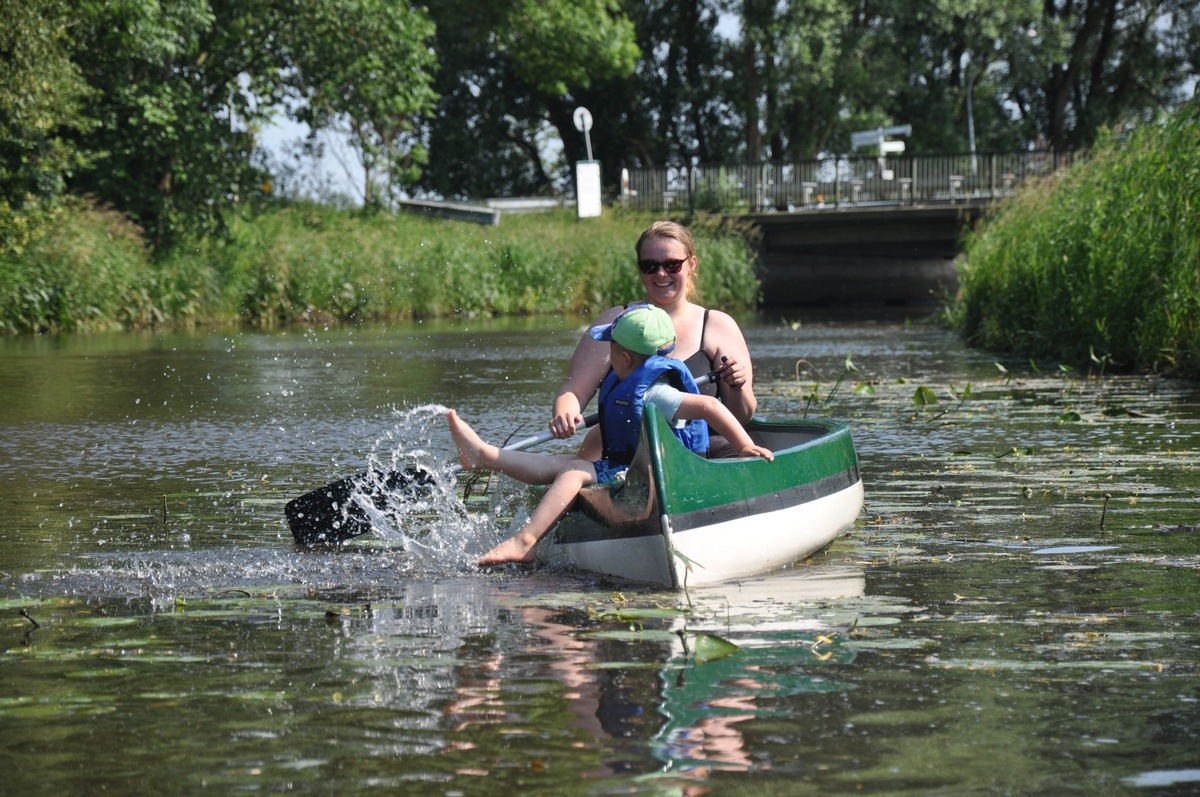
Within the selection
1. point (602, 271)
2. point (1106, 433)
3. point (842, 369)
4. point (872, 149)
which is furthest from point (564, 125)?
point (1106, 433)

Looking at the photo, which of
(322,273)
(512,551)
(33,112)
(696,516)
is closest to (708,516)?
(696,516)

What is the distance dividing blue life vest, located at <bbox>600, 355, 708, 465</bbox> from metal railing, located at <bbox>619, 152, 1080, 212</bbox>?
33280 millimetres

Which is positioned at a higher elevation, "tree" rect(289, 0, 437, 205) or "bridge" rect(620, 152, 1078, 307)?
"tree" rect(289, 0, 437, 205)

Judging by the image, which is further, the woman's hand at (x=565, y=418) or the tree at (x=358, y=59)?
the tree at (x=358, y=59)

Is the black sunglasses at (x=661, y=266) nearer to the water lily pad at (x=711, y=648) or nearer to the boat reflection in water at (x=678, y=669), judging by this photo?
the boat reflection in water at (x=678, y=669)

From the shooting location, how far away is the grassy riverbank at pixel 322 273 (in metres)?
25.8

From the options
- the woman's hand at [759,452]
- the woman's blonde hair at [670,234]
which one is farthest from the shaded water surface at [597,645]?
the woman's blonde hair at [670,234]

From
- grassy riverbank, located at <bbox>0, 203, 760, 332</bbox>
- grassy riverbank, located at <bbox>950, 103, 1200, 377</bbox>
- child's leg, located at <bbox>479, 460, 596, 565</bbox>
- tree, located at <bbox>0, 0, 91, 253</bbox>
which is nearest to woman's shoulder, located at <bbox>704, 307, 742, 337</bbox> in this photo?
child's leg, located at <bbox>479, 460, 596, 565</bbox>

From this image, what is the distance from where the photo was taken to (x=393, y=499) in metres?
7.41

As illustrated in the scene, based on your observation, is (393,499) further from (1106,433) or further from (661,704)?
(1106,433)

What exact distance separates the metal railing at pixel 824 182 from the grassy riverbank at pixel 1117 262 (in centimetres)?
2143

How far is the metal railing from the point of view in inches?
1556

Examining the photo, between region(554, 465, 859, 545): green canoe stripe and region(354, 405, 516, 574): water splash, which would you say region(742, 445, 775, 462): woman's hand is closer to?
region(554, 465, 859, 545): green canoe stripe

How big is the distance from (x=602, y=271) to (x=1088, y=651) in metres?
27.3
